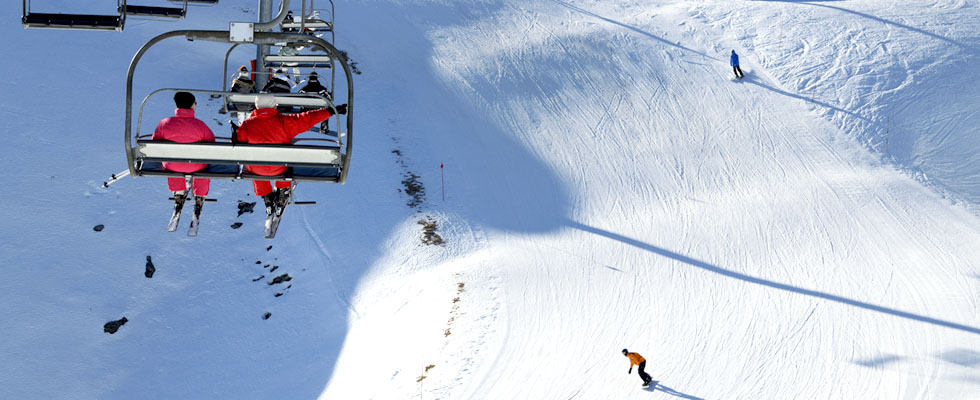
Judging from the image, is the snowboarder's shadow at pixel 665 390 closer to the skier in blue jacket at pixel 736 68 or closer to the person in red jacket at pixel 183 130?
the person in red jacket at pixel 183 130

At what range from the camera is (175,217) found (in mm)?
9602

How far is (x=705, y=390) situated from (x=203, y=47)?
19.5m

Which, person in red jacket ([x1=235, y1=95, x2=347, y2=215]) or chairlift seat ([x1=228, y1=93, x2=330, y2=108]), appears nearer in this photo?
person in red jacket ([x1=235, y1=95, x2=347, y2=215])

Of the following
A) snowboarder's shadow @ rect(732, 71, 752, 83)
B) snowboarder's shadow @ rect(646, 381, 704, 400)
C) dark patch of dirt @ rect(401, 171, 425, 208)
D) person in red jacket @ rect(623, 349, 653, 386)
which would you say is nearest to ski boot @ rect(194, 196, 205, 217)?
person in red jacket @ rect(623, 349, 653, 386)

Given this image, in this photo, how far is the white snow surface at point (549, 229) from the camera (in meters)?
15.9

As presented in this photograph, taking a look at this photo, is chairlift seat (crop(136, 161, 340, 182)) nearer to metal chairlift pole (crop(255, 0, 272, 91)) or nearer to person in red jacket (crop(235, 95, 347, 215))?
person in red jacket (crop(235, 95, 347, 215))

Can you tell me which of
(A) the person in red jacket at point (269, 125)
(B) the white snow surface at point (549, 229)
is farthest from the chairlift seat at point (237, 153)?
(B) the white snow surface at point (549, 229)

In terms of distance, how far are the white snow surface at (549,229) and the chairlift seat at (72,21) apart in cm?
762

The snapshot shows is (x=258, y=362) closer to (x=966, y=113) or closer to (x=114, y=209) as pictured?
(x=114, y=209)

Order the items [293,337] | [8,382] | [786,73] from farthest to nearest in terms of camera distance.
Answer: [786,73], [293,337], [8,382]

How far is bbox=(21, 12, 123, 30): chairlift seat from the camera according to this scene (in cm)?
1088

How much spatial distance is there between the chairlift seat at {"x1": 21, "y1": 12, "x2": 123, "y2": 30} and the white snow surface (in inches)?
300

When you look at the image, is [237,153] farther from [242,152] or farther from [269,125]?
[269,125]

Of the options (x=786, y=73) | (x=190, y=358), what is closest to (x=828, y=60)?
(x=786, y=73)
